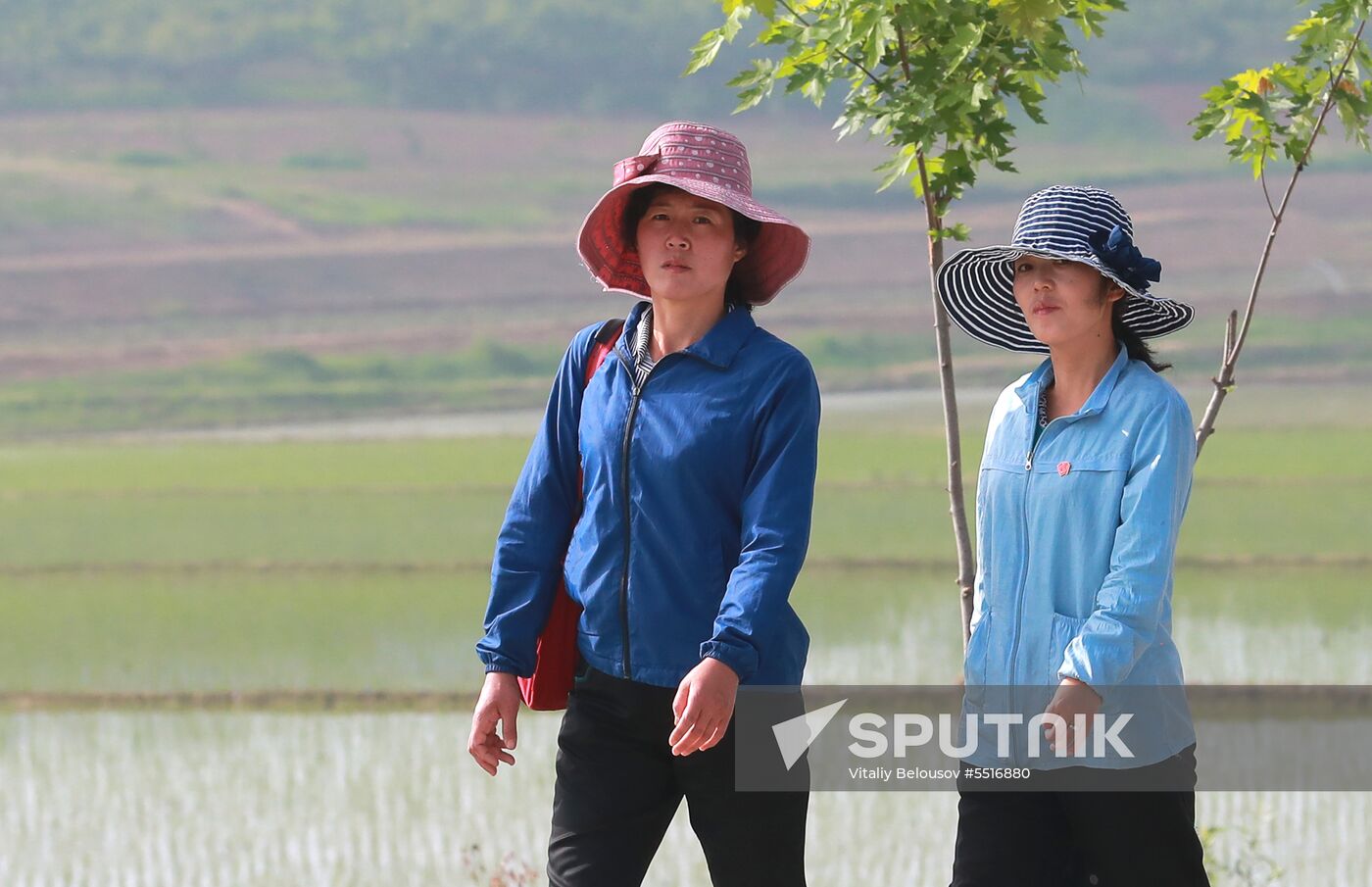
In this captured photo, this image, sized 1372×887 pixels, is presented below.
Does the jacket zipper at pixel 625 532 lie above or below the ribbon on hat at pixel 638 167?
below

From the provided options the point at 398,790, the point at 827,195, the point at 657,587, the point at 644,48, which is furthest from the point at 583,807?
the point at 644,48

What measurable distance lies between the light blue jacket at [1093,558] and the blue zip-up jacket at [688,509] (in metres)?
0.24

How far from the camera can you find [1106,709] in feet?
6.46

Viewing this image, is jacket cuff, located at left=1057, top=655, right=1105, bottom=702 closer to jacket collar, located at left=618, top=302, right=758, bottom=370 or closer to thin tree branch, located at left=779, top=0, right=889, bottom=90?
jacket collar, located at left=618, top=302, right=758, bottom=370

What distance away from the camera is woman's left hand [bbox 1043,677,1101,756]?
192cm

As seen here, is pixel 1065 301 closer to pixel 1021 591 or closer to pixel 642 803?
pixel 1021 591

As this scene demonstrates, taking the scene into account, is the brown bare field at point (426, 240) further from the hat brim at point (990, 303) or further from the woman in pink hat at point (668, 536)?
the woman in pink hat at point (668, 536)

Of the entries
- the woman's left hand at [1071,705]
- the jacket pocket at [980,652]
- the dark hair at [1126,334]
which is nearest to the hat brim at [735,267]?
the dark hair at [1126,334]

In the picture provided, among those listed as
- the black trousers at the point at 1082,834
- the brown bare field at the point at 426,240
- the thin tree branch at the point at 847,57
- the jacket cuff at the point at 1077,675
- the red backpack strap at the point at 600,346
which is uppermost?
the brown bare field at the point at 426,240

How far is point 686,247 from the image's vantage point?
2.15 meters

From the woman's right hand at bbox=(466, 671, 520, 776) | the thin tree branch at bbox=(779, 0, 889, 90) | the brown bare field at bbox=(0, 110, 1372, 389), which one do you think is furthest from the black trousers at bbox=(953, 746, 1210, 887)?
the brown bare field at bbox=(0, 110, 1372, 389)

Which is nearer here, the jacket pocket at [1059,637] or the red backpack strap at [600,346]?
the jacket pocket at [1059,637]

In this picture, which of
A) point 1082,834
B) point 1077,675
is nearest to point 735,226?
point 1077,675

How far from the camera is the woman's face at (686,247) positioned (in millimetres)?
2146
